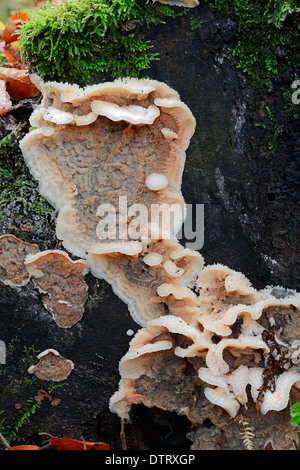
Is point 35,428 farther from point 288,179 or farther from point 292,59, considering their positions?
point 292,59

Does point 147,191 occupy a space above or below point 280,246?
above

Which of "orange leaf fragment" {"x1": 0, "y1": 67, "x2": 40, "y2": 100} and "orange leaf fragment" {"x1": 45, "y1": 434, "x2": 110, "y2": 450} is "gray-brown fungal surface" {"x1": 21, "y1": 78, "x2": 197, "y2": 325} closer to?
"orange leaf fragment" {"x1": 0, "y1": 67, "x2": 40, "y2": 100}

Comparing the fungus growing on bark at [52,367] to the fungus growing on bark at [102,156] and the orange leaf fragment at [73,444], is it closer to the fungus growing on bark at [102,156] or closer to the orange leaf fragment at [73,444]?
the orange leaf fragment at [73,444]

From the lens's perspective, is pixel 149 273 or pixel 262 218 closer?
pixel 149 273
